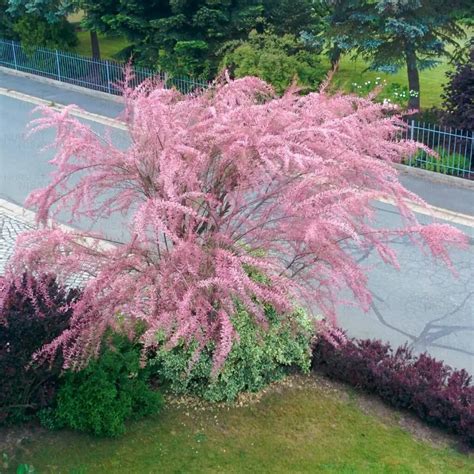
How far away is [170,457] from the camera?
554 cm

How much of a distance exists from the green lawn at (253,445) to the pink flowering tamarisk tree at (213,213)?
78 centimetres

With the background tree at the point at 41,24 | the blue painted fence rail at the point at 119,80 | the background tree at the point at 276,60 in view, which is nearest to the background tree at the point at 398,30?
the background tree at the point at 276,60

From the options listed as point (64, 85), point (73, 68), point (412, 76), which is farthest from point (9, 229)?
point (73, 68)

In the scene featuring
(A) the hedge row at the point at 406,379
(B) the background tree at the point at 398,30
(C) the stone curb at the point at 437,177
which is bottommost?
(A) the hedge row at the point at 406,379

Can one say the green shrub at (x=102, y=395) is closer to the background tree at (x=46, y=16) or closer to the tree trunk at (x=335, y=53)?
the tree trunk at (x=335, y=53)

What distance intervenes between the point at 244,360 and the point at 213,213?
4.66 feet

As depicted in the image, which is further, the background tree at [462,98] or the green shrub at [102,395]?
the background tree at [462,98]

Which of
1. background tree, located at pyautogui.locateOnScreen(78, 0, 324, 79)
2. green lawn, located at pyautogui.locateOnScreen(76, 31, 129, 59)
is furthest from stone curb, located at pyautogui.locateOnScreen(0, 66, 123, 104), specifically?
green lawn, located at pyautogui.locateOnScreen(76, 31, 129, 59)

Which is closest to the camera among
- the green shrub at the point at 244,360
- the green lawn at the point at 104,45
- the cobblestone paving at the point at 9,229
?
the green shrub at the point at 244,360

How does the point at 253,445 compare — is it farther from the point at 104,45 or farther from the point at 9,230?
the point at 104,45

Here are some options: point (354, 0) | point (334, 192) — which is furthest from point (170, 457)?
point (354, 0)

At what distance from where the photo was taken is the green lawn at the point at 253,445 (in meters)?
5.46

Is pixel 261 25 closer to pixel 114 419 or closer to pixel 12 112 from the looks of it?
pixel 12 112

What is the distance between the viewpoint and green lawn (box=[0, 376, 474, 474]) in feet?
17.9
